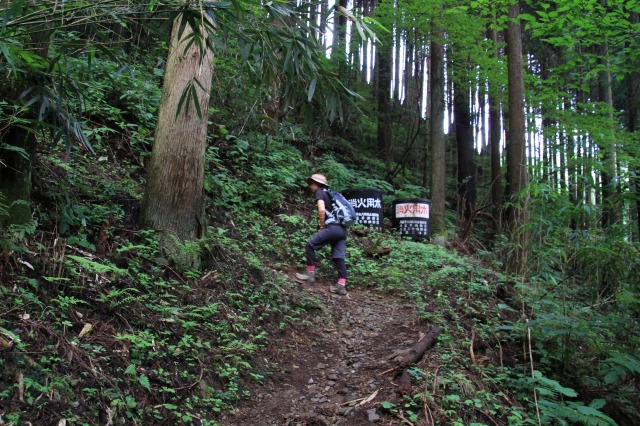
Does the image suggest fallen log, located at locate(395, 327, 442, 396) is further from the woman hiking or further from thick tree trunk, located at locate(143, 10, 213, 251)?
thick tree trunk, located at locate(143, 10, 213, 251)

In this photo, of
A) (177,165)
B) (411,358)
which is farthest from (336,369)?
(177,165)

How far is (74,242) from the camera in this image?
4465 millimetres

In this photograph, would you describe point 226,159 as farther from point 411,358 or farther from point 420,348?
point 411,358

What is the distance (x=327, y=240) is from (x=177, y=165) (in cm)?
276

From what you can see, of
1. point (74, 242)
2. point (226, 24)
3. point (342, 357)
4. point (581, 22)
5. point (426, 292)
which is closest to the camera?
point (226, 24)

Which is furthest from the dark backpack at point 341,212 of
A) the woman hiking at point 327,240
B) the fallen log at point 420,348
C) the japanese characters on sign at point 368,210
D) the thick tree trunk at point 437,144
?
the thick tree trunk at point 437,144

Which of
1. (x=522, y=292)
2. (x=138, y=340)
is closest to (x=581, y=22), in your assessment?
(x=522, y=292)

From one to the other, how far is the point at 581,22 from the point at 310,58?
4.94 meters

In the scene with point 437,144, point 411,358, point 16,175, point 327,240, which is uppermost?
point 437,144

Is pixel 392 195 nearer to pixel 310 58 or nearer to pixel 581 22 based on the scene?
pixel 581 22

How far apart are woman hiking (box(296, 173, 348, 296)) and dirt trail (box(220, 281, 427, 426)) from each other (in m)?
0.51

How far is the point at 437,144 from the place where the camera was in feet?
Result: 39.5

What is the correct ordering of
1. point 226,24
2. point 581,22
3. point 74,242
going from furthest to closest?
point 581,22, point 74,242, point 226,24

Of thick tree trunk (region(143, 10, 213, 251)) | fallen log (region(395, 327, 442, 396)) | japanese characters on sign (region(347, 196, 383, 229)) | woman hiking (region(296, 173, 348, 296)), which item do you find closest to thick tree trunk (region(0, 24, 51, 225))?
thick tree trunk (region(143, 10, 213, 251))
